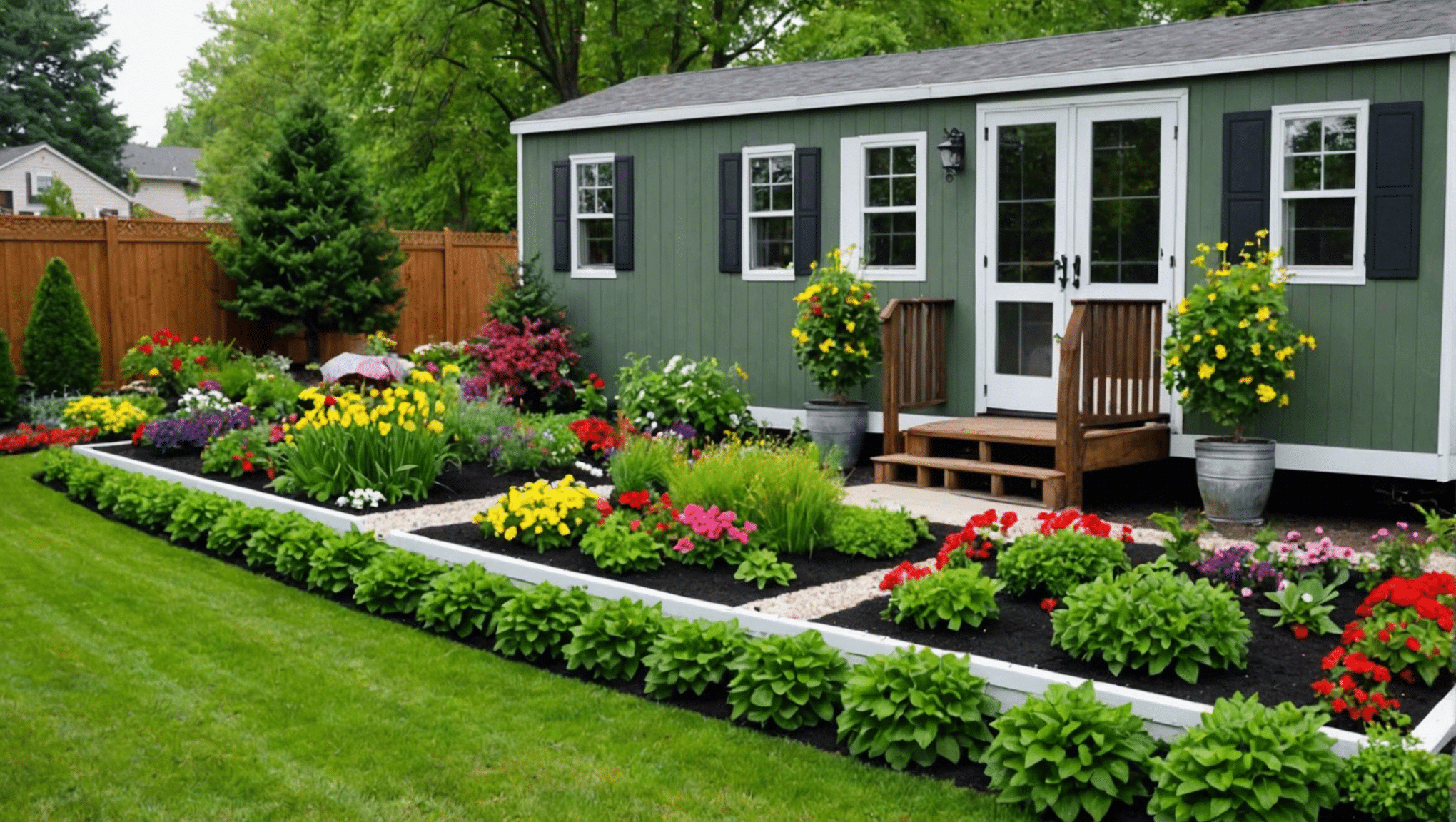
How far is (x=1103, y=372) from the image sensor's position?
857 cm

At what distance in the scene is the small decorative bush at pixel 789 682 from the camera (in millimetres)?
5016

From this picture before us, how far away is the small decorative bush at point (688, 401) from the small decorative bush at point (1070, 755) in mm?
6151

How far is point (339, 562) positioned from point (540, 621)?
173 cm

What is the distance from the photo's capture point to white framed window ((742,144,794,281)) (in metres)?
11.0

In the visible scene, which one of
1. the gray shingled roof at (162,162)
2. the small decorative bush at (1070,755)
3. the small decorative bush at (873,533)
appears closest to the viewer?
the small decorative bush at (1070,755)

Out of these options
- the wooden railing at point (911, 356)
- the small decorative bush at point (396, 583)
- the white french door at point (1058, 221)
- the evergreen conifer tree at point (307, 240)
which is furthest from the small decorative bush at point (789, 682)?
the evergreen conifer tree at point (307, 240)

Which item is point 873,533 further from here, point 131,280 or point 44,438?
point 131,280

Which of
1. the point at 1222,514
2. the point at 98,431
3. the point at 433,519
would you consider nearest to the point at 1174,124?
the point at 1222,514

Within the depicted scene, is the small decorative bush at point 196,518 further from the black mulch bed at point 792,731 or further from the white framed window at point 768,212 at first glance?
the white framed window at point 768,212

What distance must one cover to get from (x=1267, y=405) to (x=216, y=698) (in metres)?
6.15

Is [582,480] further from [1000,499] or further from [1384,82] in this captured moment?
[1384,82]

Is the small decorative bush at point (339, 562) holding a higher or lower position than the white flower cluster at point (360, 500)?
lower

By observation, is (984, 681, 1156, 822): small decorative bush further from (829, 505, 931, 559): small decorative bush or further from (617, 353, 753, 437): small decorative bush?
(617, 353, 753, 437): small decorative bush

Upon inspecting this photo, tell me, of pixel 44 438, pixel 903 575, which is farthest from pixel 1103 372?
pixel 44 438
